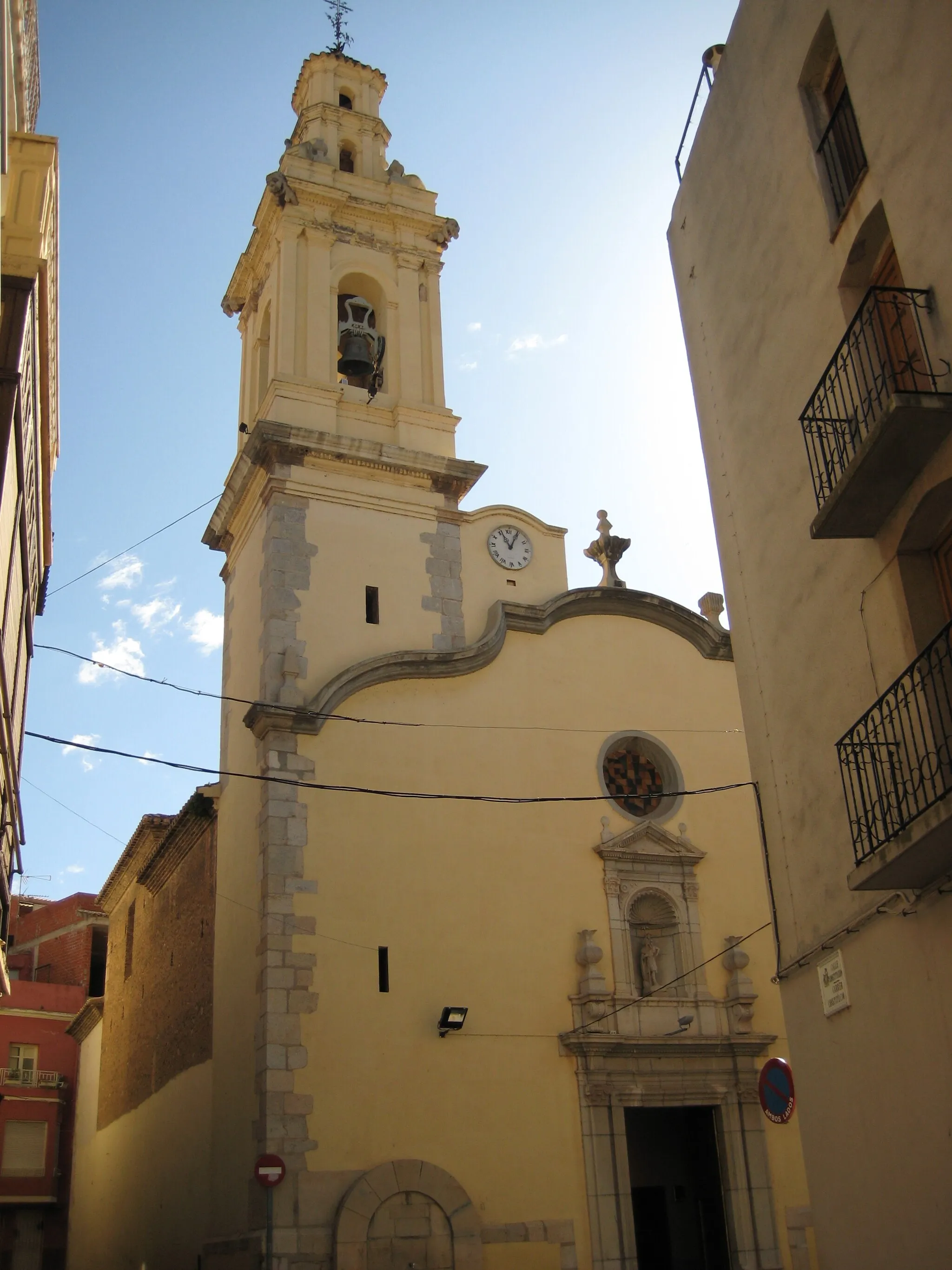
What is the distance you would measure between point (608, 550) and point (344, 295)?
20.1ft

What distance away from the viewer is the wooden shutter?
2716 cm

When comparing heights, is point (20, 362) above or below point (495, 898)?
above

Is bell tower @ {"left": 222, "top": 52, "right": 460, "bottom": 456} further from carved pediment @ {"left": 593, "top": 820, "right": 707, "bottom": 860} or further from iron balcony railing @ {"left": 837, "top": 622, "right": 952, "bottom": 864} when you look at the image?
iron balcony railing @ {"left": 837, "top": 622, "right": 952, "bottom": 864}

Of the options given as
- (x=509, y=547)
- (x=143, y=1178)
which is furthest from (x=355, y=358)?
(x=143, y=1178)

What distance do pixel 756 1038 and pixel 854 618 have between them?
29.3 ft

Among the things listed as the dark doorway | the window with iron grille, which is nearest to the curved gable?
the dark doorway

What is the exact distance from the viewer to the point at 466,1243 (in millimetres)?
13031

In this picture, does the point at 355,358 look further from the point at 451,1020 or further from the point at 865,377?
the point at 865,377

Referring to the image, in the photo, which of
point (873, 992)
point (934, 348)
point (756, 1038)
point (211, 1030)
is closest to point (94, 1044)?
point (211, 1030)

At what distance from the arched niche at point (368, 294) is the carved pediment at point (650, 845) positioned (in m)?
7.90

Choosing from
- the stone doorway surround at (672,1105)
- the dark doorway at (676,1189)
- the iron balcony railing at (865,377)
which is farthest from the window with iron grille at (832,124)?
the dark doorway at (676,1189)

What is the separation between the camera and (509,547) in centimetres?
1828

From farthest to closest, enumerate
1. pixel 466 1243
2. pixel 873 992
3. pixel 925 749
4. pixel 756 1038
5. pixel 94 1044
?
pixel 94 1044, pixel 756 1038, pixel 466 1243, pixel 873 992, pixel 925 749

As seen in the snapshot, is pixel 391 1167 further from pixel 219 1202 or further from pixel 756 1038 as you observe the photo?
pixel 756 1038
